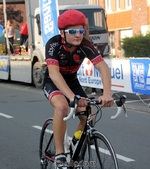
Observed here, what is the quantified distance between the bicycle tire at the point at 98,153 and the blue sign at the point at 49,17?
13.1m

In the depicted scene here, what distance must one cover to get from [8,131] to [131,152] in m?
2.97

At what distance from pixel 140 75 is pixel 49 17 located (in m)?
5.82

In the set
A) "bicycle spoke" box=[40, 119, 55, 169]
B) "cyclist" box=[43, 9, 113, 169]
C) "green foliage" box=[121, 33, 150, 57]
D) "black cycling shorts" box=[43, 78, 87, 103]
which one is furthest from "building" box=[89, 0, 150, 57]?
"cyclist" box=[43, 9, 113, 169]

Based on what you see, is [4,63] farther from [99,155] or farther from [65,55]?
[99,155]

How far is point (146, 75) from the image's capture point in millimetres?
12688

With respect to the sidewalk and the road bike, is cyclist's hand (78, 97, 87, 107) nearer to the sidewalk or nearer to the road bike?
the road bike

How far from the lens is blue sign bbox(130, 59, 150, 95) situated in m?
12.7

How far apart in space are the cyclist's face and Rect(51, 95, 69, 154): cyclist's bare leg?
1.78 feet

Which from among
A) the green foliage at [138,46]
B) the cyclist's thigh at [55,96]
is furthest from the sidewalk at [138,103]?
the cyclist's thigh at [55,96]

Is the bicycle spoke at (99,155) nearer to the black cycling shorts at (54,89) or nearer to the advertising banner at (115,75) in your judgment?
the black cycling shorts at (54,89)

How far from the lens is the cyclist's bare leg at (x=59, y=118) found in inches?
184

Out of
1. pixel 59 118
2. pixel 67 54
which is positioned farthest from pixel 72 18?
pixel 59 118

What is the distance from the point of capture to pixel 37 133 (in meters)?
9.16

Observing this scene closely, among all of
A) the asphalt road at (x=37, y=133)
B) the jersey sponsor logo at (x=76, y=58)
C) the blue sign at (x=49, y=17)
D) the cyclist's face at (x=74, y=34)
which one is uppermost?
the blue sign at (x=49, y=17)
